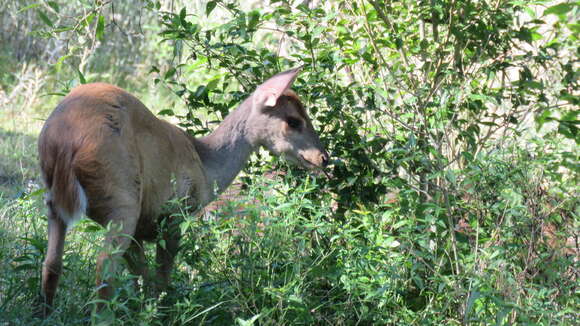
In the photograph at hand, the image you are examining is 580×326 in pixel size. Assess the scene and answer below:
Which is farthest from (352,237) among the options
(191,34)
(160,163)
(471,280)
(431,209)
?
(191,34)

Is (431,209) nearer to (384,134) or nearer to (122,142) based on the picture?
(384,134)

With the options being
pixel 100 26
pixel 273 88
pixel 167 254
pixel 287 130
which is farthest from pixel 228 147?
pixel 100 26

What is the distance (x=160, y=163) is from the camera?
486cm

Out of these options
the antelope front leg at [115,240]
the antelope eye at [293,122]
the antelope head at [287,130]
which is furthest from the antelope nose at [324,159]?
the antelope front leg at [115,240]

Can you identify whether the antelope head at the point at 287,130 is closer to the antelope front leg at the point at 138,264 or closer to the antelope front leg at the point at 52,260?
the antelope front leg at the point at 138,264

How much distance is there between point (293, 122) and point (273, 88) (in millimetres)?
433

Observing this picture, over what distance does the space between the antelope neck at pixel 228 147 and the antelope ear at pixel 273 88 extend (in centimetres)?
13

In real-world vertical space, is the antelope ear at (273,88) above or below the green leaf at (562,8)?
below

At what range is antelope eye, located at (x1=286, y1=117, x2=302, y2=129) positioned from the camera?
581 cm

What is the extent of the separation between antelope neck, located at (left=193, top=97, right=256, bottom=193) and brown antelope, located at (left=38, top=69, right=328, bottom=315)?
12mm

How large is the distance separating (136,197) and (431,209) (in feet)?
5.31

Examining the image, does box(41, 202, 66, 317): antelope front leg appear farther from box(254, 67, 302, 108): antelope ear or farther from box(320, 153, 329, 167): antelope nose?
box(320, 153, 329, 167): antelope nose

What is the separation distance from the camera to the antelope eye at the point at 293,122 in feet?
19.1

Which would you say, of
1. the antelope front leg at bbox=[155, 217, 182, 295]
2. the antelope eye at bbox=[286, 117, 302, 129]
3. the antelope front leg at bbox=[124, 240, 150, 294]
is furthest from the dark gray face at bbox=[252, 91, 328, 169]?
the antelope front leg at bbox=[124, 240, 150, 294]
